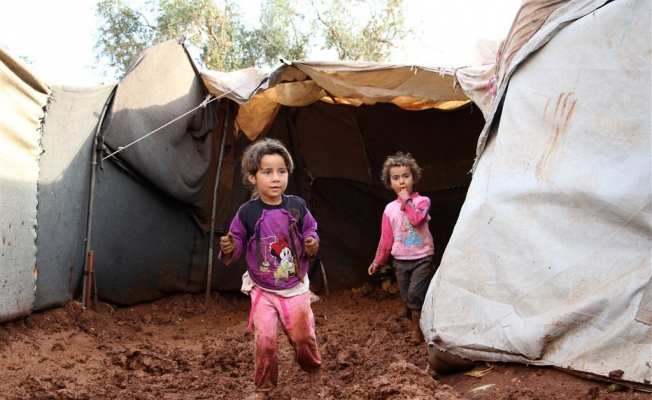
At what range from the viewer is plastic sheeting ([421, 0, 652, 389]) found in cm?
262

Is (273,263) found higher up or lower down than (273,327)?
higher up

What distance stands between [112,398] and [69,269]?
1904mm

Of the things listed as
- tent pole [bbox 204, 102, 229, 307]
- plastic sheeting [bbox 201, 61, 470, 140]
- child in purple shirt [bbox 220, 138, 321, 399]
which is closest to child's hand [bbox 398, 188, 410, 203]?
plastic sheeting [bbox 201, 61, 470, 140]

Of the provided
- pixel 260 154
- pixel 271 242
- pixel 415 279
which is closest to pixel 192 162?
pixel 415 279

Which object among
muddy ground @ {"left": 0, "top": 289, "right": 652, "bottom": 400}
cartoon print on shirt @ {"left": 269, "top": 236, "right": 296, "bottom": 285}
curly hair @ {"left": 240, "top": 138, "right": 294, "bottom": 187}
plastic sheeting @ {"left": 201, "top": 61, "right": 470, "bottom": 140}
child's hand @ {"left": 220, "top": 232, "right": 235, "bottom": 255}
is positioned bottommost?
muddy ground @ {"left": 0, "top": 289, "right": 652, "bottom": 400}

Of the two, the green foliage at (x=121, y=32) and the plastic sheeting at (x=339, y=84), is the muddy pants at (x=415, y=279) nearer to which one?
the plastic sheeting at (x=339, y=84)

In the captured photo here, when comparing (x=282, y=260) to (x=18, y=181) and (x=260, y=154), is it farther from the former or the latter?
(x=18, y=181)

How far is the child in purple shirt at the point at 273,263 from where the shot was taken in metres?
3.28

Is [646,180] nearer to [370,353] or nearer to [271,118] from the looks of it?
[370,353]

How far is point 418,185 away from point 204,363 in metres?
3.48

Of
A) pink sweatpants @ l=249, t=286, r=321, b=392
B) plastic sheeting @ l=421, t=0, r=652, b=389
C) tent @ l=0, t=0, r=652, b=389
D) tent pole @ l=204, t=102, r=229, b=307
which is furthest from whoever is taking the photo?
tent pole @ l=204, t=102, r=229, b=307

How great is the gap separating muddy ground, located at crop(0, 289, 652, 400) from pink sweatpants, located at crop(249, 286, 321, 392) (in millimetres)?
219

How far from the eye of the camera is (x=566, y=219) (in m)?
2.88

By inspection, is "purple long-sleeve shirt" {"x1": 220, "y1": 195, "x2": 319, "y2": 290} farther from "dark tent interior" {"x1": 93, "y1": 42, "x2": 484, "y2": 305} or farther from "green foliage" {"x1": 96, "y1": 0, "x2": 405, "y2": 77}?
"green foliage" {"x1": 96, "y1": 0, "x2": 405, "y2": 77}
